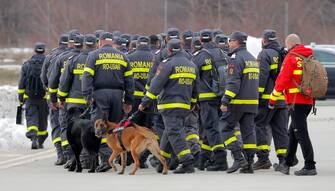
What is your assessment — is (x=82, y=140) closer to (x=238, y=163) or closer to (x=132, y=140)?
(x=132, y=140)

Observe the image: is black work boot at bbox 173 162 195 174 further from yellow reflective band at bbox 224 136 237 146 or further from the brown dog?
yellow reflective band at bbox 224 136 237 146

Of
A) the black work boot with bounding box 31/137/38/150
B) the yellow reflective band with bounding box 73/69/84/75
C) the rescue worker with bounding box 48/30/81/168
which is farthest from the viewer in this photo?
the black work boot with bounding box 31/137/38/150

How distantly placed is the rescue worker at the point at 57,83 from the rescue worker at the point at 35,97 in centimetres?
299

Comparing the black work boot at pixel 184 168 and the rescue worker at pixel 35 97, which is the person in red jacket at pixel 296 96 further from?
the rescue worker at pixel 35 97

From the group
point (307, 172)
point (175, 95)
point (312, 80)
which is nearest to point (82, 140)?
point (175, 95)

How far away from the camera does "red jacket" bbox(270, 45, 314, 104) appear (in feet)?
48.3

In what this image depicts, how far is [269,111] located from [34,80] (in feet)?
19.3

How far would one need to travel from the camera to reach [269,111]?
16250 mm

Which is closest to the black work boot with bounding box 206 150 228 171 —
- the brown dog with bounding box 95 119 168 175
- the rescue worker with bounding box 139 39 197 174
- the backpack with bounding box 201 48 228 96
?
the rescue worker with bounding box 139 39 197 174

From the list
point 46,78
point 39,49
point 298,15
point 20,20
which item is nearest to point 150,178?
point 46,78

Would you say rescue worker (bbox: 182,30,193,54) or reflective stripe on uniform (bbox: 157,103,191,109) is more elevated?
rescue worker (bbox: 182,30,193,54)

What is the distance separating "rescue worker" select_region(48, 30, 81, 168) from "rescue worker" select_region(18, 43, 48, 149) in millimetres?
2993

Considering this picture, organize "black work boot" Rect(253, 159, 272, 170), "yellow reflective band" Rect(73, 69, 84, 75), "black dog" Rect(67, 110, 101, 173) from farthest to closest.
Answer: "yellow reflective band" Rect(73, 69, 84, 75) < "black work boot" Rect(253, 159, 272, 170) < "black dog" Rect(67, 110, 101, 173)

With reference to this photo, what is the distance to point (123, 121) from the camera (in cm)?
1549
